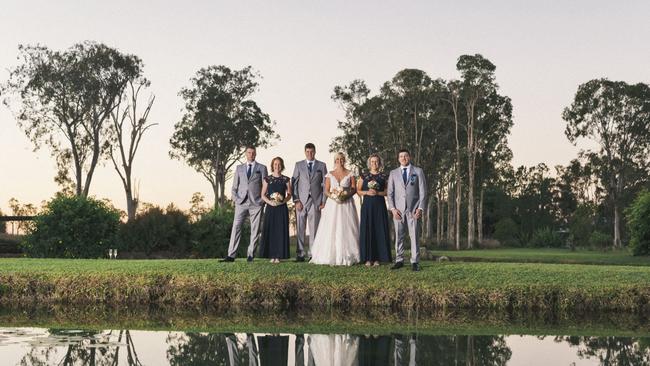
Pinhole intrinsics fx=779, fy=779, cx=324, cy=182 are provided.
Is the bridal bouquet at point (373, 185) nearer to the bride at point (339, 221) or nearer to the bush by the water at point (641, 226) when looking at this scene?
the bride at point (339, 221)

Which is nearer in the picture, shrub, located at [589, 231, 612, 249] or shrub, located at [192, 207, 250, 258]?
shrub, located at [192, 207, 250, 258]

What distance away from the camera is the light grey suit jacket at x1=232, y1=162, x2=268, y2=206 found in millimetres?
16109

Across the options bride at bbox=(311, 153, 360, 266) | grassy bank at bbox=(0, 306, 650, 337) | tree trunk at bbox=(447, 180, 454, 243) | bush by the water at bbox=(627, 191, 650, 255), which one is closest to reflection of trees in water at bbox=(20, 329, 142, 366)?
grassy bank at bbox=(0, 306, 650, 337)

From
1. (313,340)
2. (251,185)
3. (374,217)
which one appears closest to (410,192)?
(374,217)

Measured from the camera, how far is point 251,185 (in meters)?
16.1

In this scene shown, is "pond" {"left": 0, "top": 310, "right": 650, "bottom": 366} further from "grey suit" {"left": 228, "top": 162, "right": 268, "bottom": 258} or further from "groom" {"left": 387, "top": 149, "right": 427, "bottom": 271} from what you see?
"grey suit" {"left": 228, "top": 162, "right": 268, "bottom": 258}

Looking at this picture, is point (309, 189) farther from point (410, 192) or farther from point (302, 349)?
point (302, 349)

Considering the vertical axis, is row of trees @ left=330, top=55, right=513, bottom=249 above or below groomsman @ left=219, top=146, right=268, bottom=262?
above

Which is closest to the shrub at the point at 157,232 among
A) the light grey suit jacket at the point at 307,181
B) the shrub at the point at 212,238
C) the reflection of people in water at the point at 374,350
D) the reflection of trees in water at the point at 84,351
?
the shrub at the point at 212,238

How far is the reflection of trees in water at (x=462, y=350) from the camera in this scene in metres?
8.78

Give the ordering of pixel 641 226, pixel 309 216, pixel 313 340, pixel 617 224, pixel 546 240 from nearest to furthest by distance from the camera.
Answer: pixel 313 340
pixel 309 216
pixel 641 226
pixel 617 224
pixel 546 240

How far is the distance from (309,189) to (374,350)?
6.72 metres

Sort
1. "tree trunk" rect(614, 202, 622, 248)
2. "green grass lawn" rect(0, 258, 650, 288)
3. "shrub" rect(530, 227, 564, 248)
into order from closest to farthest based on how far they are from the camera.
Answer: "green grass lawn" rect(0, 258, 650, 288)
"tree trunk" rect(614, 202, 622, 248)
"shrub" rect(530, 227, 564, 248)

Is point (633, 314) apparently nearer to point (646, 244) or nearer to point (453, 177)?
point (646, 244)
